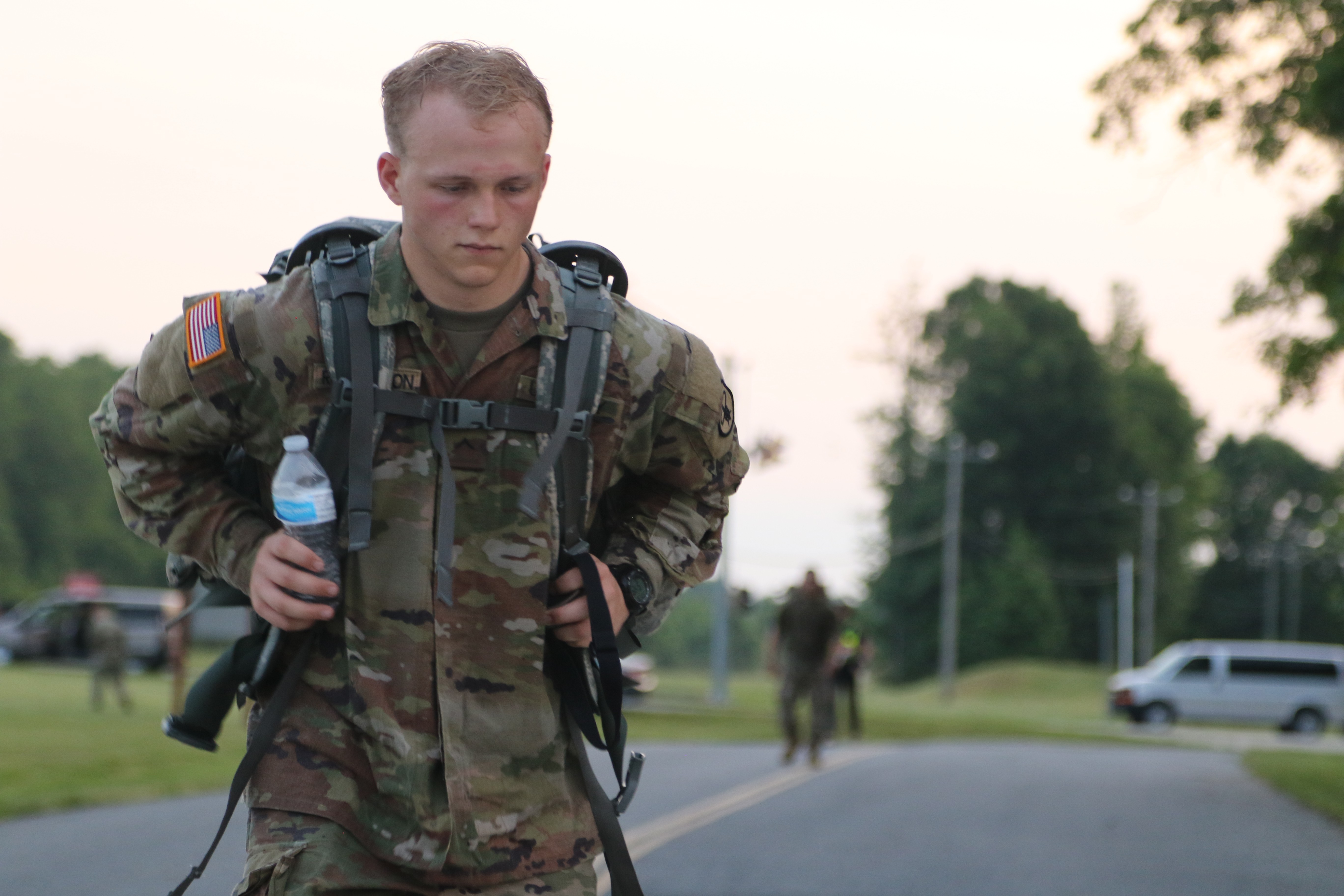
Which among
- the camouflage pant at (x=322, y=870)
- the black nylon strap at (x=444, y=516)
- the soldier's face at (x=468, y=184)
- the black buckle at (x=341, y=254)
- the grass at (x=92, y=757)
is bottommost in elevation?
the grass at (x=92, y=757)

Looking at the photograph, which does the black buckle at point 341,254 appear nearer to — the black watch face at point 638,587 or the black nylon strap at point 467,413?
the black nylon strap at point 467,413

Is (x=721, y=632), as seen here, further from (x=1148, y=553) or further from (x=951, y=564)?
(x=1148, y=553)

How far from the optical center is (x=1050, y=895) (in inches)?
338

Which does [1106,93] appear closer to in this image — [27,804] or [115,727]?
[27,804]

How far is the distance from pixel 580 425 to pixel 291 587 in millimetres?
520

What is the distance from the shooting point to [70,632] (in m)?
51.3

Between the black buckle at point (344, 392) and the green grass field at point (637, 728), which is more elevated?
the black buckle at point (344, 392)

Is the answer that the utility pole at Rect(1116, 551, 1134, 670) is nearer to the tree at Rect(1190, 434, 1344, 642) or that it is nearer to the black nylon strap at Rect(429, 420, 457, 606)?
the tree at Rect(1190, 434, 1344, 642)

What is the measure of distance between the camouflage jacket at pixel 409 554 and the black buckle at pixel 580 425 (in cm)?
6

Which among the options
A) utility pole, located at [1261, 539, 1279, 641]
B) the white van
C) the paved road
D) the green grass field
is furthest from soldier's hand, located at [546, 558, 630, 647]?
utility pole, located at [1261, 539, 1279, 641]

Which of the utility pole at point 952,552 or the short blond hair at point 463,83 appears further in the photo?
the utility pole at point 952,552

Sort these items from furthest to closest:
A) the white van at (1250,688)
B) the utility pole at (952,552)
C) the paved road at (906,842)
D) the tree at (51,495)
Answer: the tree at (51,495)
the utility pole at (952,552)
the white van at (1250,688)
the paved road at (906,842)

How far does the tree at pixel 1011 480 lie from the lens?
261ft

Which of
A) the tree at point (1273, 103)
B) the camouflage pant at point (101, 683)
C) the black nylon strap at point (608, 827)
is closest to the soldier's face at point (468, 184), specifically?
the black nylon strap at point (608, 827)
